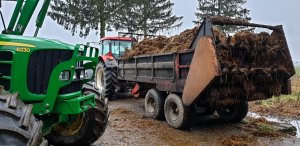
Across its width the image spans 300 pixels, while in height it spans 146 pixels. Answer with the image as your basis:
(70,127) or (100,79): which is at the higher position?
(100,79)

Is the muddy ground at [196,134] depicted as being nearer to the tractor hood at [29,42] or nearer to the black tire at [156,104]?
the black tire at [156,104]

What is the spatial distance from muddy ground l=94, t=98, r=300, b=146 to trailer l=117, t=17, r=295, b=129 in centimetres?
32

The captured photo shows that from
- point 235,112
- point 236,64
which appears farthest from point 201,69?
point 235,112

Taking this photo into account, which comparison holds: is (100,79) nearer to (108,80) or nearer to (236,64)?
(108,80)

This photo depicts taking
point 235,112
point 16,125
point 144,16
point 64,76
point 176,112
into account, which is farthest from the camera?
point 144,16

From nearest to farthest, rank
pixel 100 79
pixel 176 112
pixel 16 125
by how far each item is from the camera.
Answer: pixel 16 125, pixel 176 112, pixel 100 79

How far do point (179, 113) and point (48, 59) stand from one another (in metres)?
3.43

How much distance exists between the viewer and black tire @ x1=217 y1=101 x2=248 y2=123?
7.37 metres

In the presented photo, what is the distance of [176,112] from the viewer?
23.0 ft

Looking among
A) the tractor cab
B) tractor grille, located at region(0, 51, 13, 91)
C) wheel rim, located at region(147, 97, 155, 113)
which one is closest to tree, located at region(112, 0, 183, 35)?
the tractor cab

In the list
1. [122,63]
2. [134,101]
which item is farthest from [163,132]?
[134,101]

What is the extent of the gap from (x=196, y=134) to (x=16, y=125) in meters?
4.21

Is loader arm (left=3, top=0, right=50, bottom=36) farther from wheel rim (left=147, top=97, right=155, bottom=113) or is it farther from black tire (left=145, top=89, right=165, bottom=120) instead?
wheel rim (left=147, top=97, right=155, bottom=113)

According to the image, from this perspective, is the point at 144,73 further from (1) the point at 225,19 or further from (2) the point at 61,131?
(2) the point at 61,131
